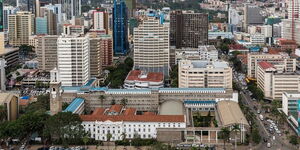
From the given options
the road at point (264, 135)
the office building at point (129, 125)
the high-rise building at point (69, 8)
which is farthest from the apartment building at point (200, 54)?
the high-rise building at point (69, 8)

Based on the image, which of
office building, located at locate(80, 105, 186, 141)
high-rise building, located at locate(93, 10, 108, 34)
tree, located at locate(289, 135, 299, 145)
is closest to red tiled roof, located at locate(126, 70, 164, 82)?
office building, located at locate(80, 105, 186, 141)

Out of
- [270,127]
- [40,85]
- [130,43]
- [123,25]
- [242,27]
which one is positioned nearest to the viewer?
[270,127]

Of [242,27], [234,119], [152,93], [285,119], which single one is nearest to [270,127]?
[285,119]

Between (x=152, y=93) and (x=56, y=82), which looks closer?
(x=56, y=82)

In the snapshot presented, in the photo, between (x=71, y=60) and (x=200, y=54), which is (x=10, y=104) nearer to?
(x=71, y=60)

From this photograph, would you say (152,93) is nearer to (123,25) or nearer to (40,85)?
(40,85)

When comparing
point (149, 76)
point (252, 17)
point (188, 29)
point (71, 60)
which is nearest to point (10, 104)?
point (71, 60)

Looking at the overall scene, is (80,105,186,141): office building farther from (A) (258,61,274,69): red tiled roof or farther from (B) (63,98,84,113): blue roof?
(A) (258,61,274,69): red tiled roof

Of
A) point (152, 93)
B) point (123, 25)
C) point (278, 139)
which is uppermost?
point (123, 25)
